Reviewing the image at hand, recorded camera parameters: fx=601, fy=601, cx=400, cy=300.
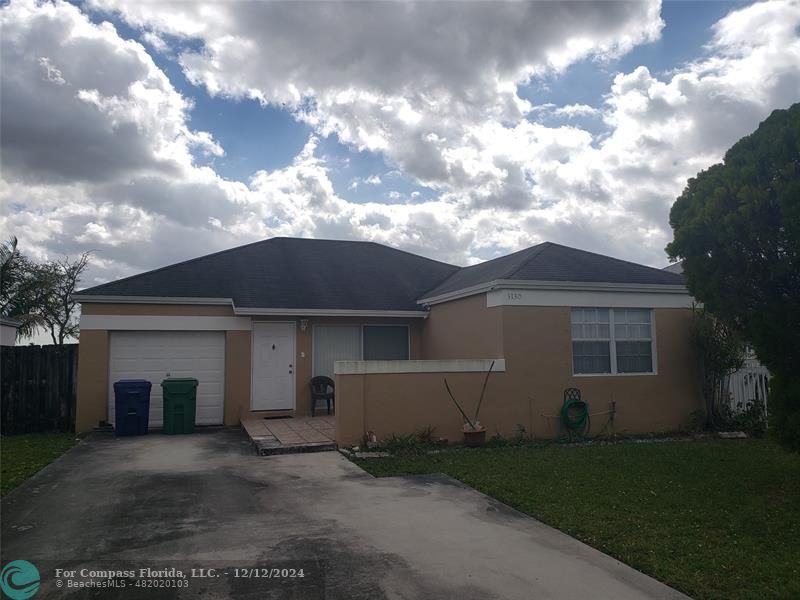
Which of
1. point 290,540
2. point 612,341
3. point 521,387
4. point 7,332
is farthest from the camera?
point 7,332

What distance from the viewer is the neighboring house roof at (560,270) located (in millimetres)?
11984

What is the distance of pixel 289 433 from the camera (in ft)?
37.6

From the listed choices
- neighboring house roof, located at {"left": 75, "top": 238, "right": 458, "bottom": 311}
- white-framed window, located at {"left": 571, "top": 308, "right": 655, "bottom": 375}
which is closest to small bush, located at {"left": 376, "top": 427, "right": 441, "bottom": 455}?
white-framed window, located at {"left": 571, "top": 308, "right": 655, "bottom": 375}

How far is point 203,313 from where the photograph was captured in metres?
13.6

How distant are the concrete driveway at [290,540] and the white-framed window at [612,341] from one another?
5395 mm

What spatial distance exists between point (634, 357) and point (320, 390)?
709cm

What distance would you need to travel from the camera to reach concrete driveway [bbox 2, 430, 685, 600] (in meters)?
4.41

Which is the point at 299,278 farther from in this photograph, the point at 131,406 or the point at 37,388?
the point at 37,388

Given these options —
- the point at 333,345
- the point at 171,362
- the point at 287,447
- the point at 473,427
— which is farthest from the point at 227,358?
the point at 473,427

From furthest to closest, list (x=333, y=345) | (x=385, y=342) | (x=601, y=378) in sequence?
(x=385, y=342), (x=333, y=345), (x=601, y=378)

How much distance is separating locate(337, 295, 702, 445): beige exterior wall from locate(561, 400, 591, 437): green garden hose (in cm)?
19

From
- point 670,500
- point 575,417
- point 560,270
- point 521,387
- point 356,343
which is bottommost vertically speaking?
point 670,500

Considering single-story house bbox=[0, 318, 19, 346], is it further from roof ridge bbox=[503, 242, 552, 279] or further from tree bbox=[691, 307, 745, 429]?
tree bbox=[691, 307, 745, 429]

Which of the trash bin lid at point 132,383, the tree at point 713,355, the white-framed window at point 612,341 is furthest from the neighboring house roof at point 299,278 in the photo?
the tree at point 713,355
